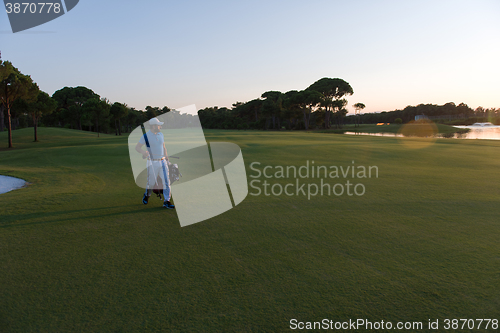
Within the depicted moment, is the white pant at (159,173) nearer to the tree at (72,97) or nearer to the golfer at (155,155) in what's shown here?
the golfer at (155,155)

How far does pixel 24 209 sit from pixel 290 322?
748cm

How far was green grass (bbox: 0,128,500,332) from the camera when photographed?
333 cm

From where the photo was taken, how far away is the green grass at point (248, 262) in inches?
131

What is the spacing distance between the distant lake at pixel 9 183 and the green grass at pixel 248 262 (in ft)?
4.00

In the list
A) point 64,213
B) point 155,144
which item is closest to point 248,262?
point 155,144

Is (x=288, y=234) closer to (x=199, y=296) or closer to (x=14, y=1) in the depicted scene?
(x=199, y=296)

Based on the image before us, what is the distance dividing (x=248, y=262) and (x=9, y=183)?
1091 cm

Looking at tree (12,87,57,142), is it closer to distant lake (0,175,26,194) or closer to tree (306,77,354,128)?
distant lake (0,175,26,194)

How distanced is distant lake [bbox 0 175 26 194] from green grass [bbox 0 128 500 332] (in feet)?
4.00

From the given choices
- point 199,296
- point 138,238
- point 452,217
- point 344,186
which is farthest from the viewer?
point 344,186

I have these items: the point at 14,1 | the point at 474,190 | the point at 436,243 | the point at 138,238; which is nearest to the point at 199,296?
the point at 138,238

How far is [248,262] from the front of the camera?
14.8ft

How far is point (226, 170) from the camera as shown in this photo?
13641 mm

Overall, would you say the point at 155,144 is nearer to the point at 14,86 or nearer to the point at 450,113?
the point at 14,86
